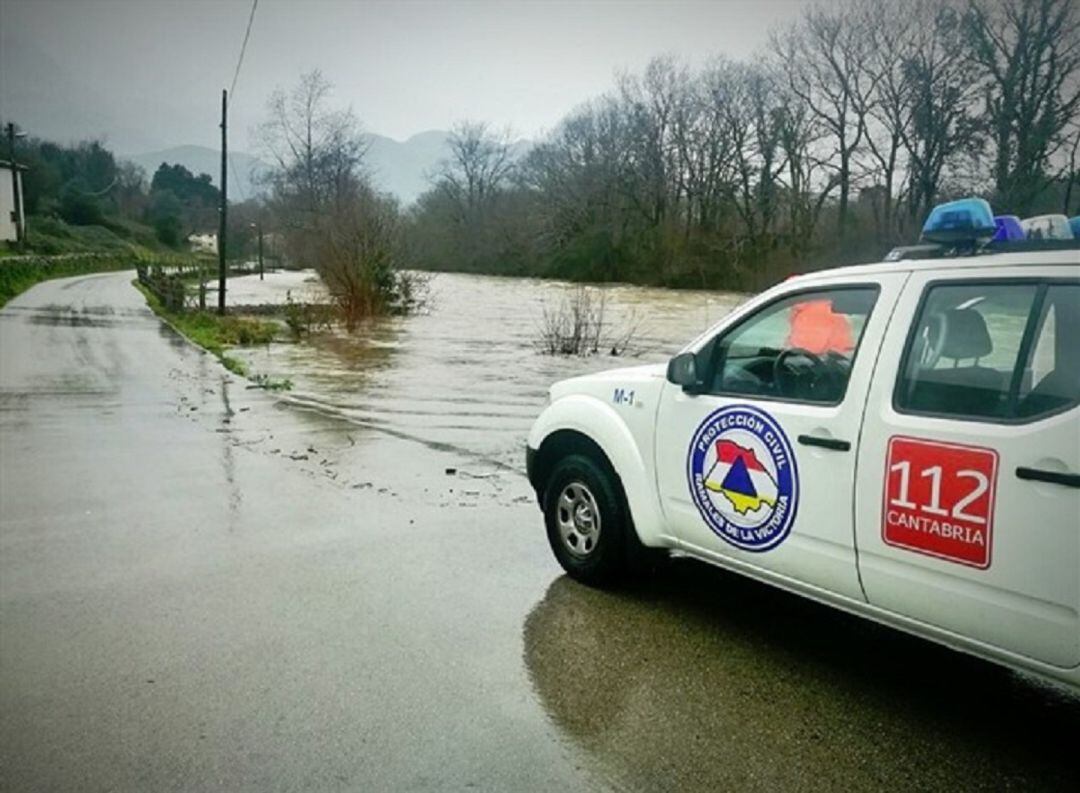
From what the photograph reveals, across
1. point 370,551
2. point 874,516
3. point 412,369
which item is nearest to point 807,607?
point 874,516

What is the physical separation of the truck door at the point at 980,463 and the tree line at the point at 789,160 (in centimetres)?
Result: 2627

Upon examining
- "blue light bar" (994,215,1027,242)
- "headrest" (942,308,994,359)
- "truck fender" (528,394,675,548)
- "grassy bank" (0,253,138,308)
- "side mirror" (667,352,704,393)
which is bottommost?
"truck fender" (528,394,675,548)

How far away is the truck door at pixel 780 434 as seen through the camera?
3.47m

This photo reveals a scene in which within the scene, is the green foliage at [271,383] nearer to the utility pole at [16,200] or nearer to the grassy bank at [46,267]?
the grassy bank at [46,267]

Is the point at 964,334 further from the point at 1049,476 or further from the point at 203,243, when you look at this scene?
the point at 203,243

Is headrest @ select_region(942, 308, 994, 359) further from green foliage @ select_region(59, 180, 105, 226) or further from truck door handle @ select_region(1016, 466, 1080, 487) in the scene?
green foliage @ select_region(59, 180, 105, 226)

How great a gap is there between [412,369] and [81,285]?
34905 mm

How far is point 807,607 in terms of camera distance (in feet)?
15.6

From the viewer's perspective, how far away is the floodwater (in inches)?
467

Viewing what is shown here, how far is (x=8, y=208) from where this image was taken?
2506 inches

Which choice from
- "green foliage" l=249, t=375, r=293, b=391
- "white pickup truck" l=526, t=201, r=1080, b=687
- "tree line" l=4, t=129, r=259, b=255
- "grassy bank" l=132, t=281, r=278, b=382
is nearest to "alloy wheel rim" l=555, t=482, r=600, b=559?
"white pickup truck" l=526, t=201, r=1080, b=687

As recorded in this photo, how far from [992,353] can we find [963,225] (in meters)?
0.64

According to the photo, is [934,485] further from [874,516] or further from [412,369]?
[412,369]

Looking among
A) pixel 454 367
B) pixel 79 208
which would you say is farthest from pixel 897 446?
pixel 79 208
